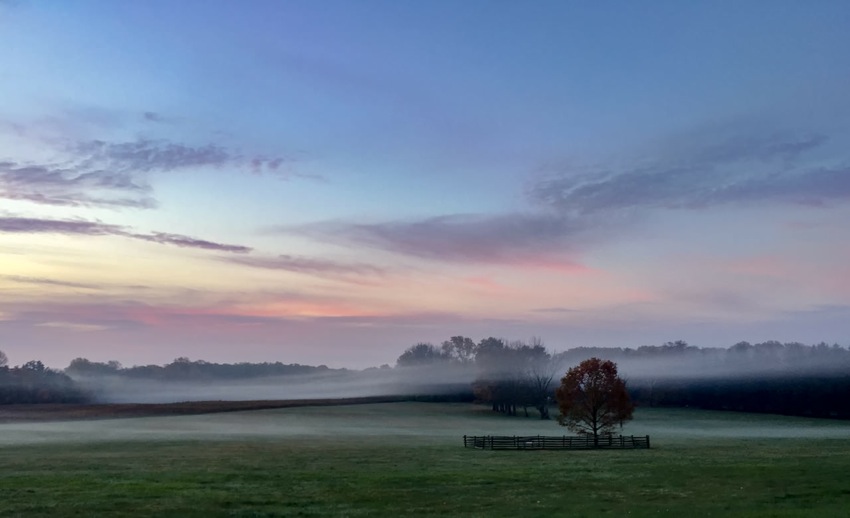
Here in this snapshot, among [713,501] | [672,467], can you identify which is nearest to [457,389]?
[672,467]

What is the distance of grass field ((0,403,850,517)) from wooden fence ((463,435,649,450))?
2903 mm

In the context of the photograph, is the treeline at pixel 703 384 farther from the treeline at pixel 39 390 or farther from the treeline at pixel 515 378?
the treeline at pixel 39 390

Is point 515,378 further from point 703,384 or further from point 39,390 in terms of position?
point 39,390

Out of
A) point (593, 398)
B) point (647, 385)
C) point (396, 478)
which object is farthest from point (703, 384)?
point (396, 478)

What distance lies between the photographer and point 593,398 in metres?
73.1

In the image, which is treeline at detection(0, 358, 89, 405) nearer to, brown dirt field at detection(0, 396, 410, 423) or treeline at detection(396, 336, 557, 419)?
brown dirt field at detection(0, 396, 410, 423)

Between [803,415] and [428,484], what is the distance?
104385 mm

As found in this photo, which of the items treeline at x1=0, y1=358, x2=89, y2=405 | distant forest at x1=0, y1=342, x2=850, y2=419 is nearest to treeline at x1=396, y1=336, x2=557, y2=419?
distant forest at x1=0, y1=342, x2=850, y2=419

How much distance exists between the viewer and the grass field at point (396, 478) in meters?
28.4

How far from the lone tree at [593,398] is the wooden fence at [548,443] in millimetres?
4729

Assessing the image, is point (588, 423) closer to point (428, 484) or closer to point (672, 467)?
point (672, 467)

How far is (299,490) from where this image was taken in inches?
1320

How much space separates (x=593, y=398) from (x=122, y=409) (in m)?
79.6

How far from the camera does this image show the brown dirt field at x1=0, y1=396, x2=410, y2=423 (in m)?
112
